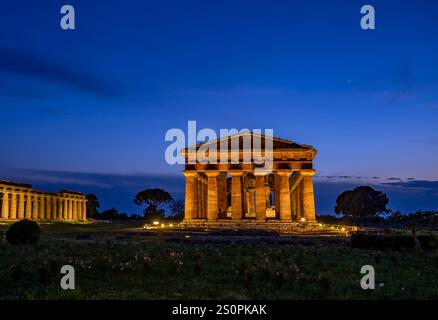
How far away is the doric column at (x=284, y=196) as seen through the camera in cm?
5812

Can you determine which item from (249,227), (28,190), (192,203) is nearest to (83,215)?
(28,190)

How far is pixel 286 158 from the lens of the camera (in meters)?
58.7

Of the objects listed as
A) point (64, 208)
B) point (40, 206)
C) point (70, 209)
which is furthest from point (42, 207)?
point (70, 209)

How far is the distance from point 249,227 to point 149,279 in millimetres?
40196

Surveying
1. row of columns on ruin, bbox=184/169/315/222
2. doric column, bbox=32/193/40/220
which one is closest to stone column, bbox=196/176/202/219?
row of columns on ruin, bbox=184/169/315/222

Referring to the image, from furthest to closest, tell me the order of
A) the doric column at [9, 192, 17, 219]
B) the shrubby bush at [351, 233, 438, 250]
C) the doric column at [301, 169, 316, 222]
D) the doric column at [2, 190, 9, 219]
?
the doric column at [9, 192, 17, 219], the doric column at [2, 190, 9, 219], the doric column at [301, 169, 316, 222], the shrubby bush at [351, 233, 438, 250]

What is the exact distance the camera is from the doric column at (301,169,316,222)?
58.0 m

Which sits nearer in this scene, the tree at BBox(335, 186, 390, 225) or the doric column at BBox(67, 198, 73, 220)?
the tree at BBox(335, 186, 390, 225)

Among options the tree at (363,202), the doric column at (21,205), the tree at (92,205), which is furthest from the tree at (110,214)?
the tree at (363,202)

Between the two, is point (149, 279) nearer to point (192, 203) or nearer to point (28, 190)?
point (192, 203)

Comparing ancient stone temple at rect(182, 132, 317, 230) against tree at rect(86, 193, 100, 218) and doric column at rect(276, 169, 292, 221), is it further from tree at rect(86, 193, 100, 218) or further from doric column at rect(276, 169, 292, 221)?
tree at rect(86, 193, 100, 218)

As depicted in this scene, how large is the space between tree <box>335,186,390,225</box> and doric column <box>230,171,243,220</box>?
48.4 m

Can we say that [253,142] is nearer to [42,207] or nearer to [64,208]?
[42,207]
